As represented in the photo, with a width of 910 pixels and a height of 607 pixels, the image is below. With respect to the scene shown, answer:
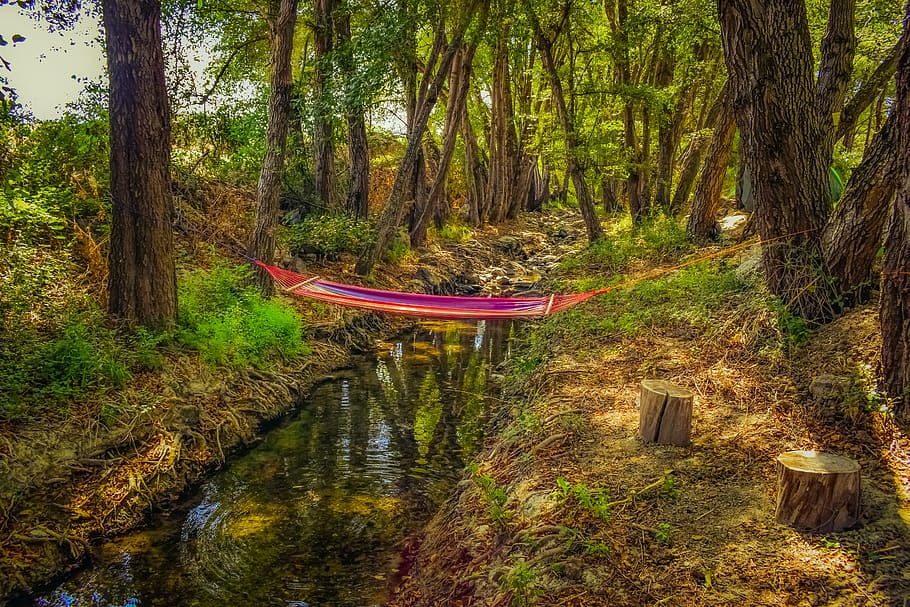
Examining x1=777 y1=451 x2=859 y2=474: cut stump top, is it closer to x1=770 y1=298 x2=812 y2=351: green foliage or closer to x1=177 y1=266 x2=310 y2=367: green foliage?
x1=770 y1=298 x2=812 y2=351: green foliage

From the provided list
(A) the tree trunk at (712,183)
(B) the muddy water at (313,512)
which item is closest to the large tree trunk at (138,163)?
(B) the muddy water at (313,512)

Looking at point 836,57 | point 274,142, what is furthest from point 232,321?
point 836,57

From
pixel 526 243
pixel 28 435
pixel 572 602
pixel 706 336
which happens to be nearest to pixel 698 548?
pixel 572 602

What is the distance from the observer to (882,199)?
3014 mm

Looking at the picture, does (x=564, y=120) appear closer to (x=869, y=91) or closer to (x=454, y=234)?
(x=454, y=234)

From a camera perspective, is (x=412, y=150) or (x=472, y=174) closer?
(x=412, y=150)

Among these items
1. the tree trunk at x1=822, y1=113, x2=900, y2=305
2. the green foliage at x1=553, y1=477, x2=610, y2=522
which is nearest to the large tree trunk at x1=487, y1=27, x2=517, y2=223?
the tree trunk at x1=822, y1=113, x2=900, y2=305

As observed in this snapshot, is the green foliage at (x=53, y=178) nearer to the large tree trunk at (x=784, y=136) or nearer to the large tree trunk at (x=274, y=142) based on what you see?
the large tree trunk at (x=274, y=142)

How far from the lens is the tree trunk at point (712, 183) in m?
6.74

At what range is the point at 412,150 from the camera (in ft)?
24.3

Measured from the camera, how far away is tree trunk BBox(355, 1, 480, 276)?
7.15 m

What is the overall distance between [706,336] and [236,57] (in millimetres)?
7701

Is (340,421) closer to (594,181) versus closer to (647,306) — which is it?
(647,306)

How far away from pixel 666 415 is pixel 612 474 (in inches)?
15.6
